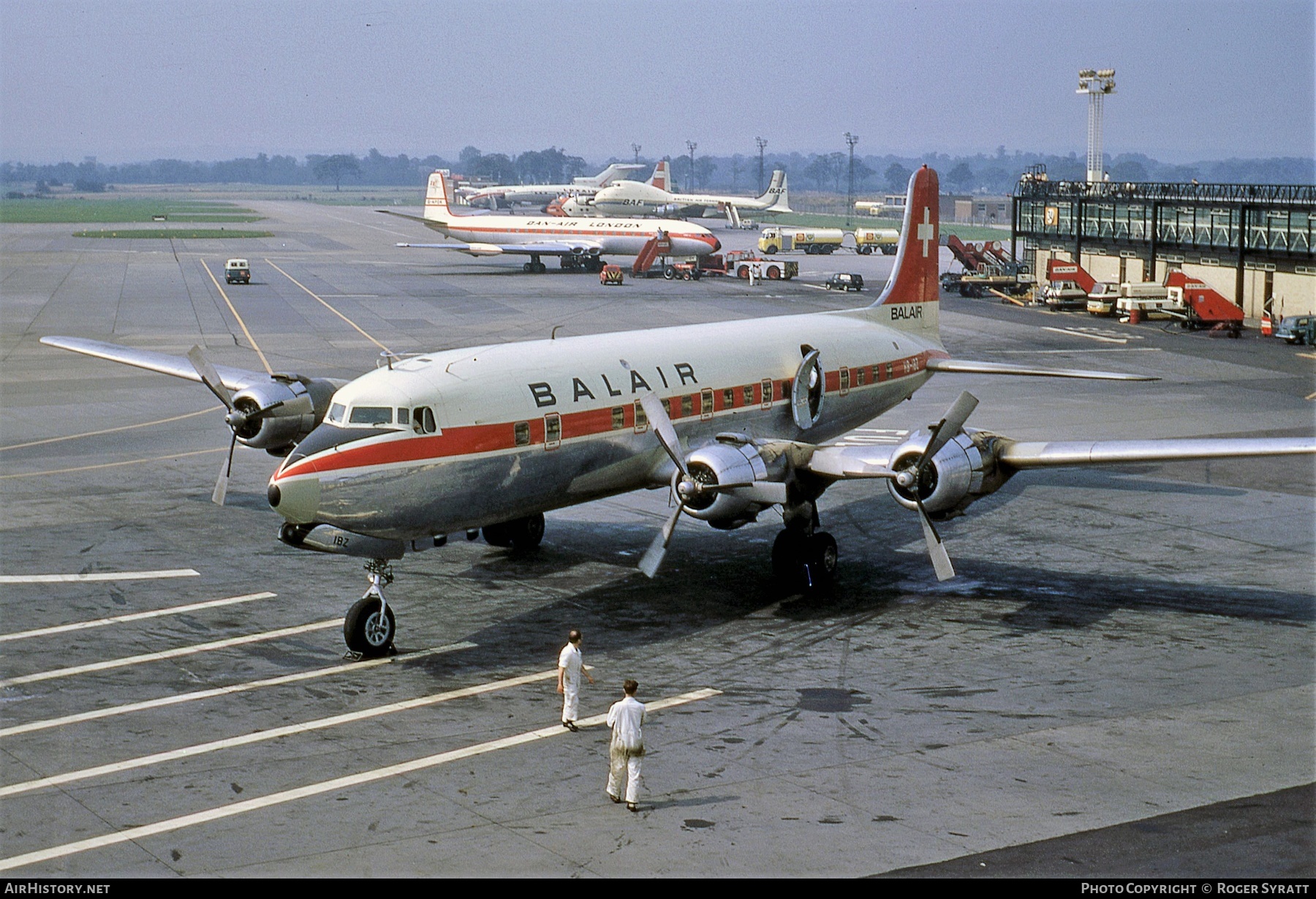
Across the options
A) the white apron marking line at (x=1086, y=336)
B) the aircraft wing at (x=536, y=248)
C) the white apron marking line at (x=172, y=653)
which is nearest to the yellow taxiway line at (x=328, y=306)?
the aircraft wing at (x=536, y=248)

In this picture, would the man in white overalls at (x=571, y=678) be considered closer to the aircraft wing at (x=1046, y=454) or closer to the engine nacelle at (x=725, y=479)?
the engine nacelle at (x=725, y=479)

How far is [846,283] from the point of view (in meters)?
91.6

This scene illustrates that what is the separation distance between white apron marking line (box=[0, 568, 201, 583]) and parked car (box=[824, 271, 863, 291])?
6978cm

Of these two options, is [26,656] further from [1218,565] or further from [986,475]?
[1218,565]

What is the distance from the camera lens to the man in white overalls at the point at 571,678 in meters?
18.5

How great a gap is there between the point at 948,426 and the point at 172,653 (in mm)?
13825

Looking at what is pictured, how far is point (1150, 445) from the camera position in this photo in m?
24.6

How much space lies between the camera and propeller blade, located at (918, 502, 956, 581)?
75.5 feet

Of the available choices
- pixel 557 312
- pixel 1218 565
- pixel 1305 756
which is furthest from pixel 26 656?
pixel 557 312

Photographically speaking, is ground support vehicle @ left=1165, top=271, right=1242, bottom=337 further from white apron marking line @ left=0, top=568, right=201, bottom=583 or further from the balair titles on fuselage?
white apron marking line @ left=0, top=568, right=201, bottom=583

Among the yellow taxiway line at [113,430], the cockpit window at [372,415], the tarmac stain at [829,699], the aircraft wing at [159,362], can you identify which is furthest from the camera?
the yellow taxiway line at [113,430]

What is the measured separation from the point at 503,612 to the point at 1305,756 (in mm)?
13440

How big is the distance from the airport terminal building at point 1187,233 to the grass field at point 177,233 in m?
97.3

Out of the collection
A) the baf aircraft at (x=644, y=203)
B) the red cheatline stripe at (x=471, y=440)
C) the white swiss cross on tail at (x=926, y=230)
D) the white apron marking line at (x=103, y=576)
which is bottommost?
the white apron marking line at (x=103, y=576)
